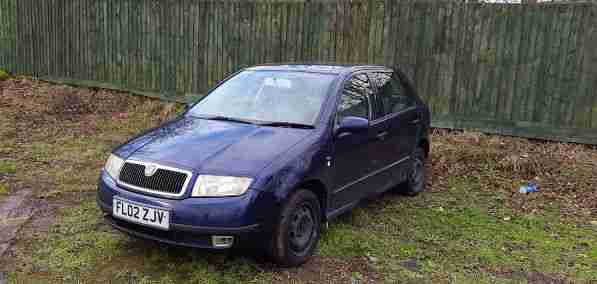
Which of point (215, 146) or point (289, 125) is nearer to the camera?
point (215, 146)

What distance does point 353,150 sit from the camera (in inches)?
174

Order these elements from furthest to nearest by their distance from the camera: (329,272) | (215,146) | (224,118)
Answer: (224,118) → (329,272) → (215,146)

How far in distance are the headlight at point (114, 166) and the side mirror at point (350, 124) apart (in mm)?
1791

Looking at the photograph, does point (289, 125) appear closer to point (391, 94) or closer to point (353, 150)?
point (353, 150)

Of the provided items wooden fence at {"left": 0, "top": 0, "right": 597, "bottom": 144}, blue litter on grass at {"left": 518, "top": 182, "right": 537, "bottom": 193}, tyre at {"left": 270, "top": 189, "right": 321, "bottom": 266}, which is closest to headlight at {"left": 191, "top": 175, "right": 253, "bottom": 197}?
tyre at {"left": 270, "top": 189, "right": 321, "bottom": 266}

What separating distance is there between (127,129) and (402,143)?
5.81 metres

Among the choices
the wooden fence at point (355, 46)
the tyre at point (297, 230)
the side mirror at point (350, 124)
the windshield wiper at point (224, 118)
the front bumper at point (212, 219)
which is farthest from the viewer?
the wooden fence at point (355, 46)

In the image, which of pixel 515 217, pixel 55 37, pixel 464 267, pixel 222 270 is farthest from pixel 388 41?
pixel 55 37

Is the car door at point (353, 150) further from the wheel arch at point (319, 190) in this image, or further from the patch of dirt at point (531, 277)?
the patch of dirt at point (531, 277)

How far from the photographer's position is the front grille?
3.46 metres

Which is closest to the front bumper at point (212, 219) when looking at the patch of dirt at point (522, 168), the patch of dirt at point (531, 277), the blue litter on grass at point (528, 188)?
the patch of dirt at point (531, 277)

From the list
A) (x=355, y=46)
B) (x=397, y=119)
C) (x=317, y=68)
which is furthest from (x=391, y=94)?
(x=355, y=46)

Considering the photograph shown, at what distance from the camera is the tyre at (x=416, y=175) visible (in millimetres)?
5801

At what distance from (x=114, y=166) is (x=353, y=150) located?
203cm
